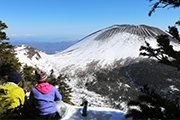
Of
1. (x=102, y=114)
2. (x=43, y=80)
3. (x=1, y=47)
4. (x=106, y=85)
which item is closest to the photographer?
(x=43, y=80)

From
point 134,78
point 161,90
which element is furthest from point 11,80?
point 134,78

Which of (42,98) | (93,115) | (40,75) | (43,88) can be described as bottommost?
(93,115)

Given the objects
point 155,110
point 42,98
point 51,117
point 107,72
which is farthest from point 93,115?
point 107,72

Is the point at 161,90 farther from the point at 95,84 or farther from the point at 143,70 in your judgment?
the point at 95,84

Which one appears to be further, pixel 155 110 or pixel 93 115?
pixel 93 115

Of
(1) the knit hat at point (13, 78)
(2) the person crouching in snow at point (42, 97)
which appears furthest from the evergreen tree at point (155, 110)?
(1) the knit hat at point (13, 78)

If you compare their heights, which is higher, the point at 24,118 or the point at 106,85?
the point at 24,118

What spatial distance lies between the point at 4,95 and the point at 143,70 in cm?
2706

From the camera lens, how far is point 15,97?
3.58m

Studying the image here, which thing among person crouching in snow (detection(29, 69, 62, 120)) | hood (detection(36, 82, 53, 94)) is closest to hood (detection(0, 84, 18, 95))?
person crouching in snow (detection(29, 69, 62, 120))

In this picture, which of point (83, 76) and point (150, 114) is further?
point (83, 76)

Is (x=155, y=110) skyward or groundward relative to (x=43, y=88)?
groundward

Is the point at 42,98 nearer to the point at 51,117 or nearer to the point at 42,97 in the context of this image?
the point at 42,97

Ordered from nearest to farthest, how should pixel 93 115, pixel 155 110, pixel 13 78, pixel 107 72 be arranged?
pixel 155 110 → pixel 13 78 → pixel 93 115 → pixel 107 72
